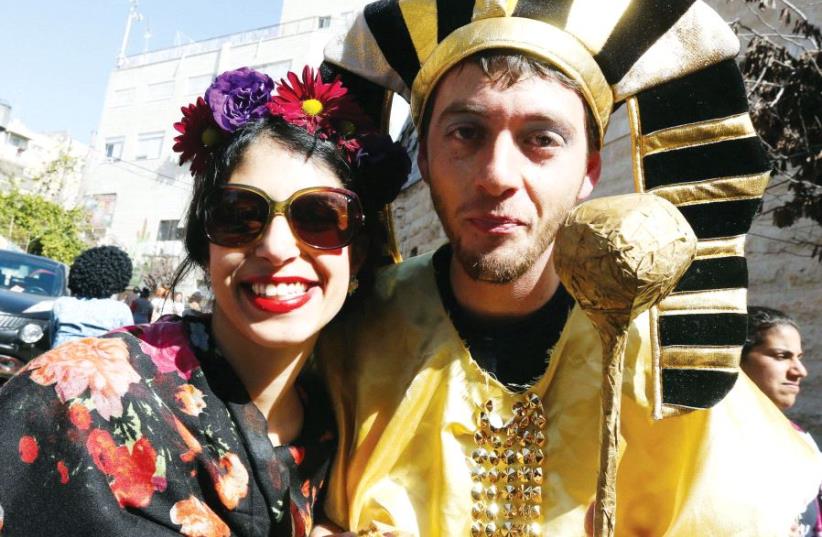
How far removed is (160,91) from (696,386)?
1480 inches

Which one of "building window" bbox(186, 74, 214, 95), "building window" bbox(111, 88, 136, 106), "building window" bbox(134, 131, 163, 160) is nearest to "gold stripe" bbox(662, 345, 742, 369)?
"building window" bbox(186, 74, 214, 95)

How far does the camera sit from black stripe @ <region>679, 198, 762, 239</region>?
5.66ft

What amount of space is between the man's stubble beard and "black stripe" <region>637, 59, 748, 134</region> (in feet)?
1.12

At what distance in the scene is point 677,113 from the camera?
1848 mm

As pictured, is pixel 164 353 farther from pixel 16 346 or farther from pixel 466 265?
pixel 16 346

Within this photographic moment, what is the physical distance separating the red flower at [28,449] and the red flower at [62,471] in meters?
0.05

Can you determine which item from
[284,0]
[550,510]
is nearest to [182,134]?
[550,510]

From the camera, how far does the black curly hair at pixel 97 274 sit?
5.01 metres

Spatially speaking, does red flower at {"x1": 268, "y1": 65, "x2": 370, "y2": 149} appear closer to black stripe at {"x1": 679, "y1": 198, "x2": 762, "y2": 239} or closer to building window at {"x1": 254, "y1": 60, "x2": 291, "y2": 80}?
black stripe at {"x1": 679, "y1": 198, "x2": 762, "y2": 239}

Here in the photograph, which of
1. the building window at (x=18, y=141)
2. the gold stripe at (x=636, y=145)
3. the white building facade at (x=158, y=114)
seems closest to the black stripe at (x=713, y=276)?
the gold stripe at (x=636, y=145)

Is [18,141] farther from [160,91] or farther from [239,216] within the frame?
[239,216]

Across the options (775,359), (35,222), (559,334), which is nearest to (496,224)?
(559,334)

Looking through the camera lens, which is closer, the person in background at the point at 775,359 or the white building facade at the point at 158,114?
the person in background at the point at 775,359

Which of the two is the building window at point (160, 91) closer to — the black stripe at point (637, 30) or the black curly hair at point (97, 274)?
the black curly hair at point (97, 274)
